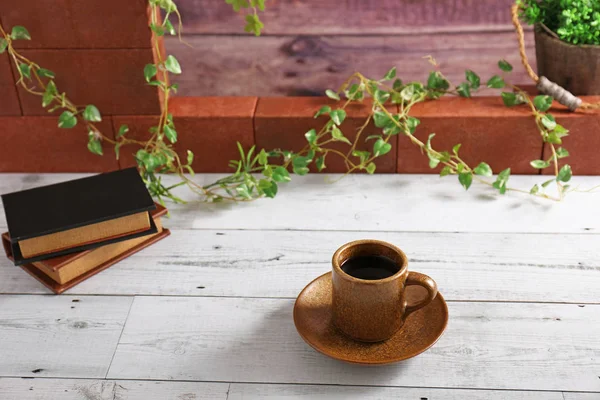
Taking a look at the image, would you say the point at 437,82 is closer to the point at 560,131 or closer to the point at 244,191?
the point at 560,131

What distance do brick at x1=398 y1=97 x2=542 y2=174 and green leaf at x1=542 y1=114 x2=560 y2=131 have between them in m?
0.03

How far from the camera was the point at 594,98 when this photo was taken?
4.51 ft

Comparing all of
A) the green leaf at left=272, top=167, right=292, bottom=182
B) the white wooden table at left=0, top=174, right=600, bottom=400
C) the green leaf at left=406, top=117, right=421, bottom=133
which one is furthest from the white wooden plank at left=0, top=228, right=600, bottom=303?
the green leaf at left=406, top=117, right=421, bottom=133

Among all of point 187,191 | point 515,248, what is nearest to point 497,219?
point 515,248

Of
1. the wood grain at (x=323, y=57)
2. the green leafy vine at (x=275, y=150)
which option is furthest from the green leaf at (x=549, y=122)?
the wood grain at (x=323, y=57)

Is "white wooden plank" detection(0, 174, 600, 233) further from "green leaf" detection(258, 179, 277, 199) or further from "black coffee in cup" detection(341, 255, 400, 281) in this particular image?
"black coffee in cup" detection(341, 255, 400, 281)

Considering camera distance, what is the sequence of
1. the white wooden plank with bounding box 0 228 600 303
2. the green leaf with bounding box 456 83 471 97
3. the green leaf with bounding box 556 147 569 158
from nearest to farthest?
the white wooden plank with bounding box 0 228 600 303 → the green leaf with bounding box 556 147 569 158 → the green leaf with bounding box 456 83 471 97

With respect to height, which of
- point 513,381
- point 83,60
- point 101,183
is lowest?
point 513,381

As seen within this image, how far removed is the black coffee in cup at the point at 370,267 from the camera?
3.02 feet

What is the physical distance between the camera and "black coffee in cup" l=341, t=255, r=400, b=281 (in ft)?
3.02

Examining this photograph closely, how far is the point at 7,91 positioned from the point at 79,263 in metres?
0.46

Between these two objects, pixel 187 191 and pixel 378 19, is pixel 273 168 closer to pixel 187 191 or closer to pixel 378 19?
pixel 187 191

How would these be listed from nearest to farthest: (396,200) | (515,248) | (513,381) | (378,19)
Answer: (513,381) → (515,248) → (396,200) → (378,19)

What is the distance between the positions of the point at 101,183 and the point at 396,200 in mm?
521
